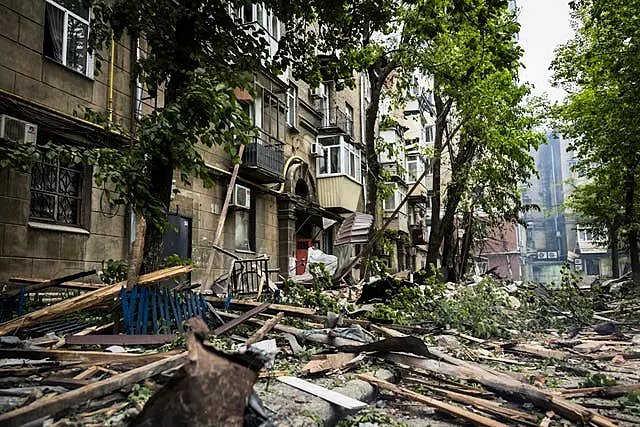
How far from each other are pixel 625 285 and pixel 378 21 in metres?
14.5

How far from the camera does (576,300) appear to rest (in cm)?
1096

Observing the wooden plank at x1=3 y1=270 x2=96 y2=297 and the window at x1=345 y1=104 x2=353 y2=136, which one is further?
the window at x1=345 y1=104 x2=353 y2=136

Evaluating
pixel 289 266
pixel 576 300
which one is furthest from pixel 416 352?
pixel 289 266

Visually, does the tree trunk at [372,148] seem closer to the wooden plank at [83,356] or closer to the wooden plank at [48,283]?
the wooden plank at [48,283]

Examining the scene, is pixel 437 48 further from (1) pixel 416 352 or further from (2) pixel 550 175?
(2) pixel 550 175

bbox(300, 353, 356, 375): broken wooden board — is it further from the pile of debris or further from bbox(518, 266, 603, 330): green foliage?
bbox(518, 266, 603, 330): green foliage

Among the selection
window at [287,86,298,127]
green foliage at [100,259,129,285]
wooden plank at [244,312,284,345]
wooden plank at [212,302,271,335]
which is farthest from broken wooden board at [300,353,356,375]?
window at [287,86,298,127]

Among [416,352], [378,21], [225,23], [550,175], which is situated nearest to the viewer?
[416,352]

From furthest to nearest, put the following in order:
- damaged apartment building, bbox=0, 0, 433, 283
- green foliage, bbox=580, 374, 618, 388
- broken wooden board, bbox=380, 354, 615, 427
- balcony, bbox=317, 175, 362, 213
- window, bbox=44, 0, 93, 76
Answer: balcony, bbox=317, 175, 362, 213 → window, bbox=44, 0, 93, 76 → damaged apartment building, bbox=0, 0, 433, 283 → green foliage, bbox=580, 374, 618, 388 → broken wooden board, bbox=380, 354, 615, 427

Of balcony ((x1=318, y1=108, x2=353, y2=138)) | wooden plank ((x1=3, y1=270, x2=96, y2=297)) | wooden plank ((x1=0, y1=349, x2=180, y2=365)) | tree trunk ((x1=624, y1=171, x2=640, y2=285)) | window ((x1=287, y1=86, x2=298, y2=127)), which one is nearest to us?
wooden plank ((x1=0, y1=349, x2=180, y2=365))

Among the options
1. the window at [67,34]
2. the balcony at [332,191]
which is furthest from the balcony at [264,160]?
the window at [67,34]

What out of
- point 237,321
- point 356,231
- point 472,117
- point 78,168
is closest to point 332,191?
point 472,117

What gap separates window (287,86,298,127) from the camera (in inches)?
721

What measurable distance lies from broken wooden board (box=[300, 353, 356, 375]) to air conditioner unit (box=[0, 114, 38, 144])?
5763 mm
